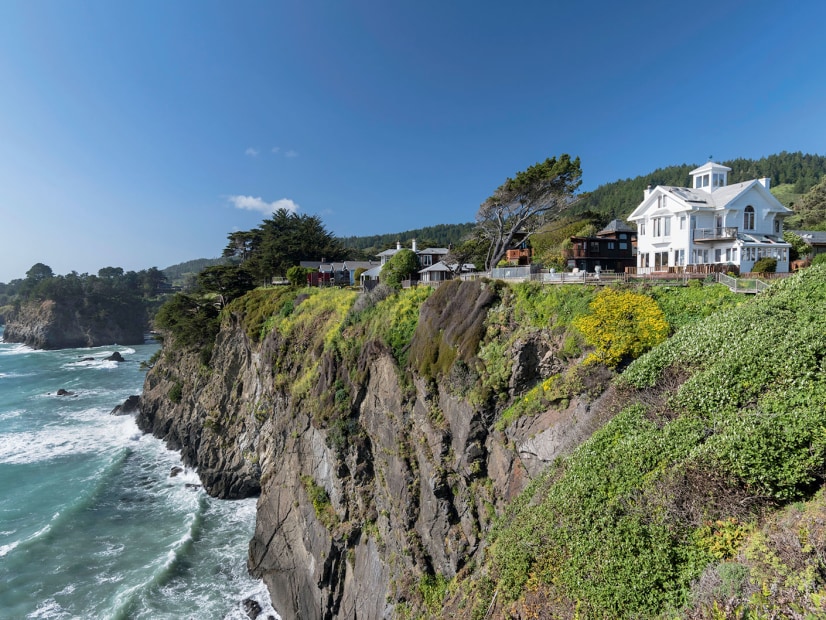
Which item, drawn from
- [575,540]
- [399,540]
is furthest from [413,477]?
[575,540]

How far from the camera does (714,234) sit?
2480 centimetres

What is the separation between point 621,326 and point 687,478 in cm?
669

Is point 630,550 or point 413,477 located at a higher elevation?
point 630,550

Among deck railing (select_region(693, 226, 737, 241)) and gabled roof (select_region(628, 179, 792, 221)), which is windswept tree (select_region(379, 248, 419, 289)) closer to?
gabled roof (select_region(628, 179, 792, 221))

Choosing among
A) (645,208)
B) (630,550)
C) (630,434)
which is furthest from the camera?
(645,208)

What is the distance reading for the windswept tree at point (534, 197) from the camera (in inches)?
1211

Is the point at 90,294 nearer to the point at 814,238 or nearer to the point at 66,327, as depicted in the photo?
the point at 66,327

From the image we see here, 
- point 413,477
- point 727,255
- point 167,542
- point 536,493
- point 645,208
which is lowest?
point 167,542

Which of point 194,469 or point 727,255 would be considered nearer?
point 727,255

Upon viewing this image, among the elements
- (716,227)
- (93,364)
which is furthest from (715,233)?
(93,364)

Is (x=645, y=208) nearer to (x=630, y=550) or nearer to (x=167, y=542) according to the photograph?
(x=630, y=550)

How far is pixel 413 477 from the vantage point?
17.6m

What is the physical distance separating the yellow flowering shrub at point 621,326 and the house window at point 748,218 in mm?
16490

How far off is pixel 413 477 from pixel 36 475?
116ft
